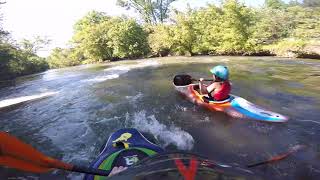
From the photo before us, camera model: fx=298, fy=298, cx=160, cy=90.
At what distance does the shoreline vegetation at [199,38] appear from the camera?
2242 centimetres

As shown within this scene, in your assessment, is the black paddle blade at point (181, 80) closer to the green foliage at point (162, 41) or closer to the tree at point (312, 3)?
the green foliage at point (162, 41)

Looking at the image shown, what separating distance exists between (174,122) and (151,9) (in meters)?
41.7

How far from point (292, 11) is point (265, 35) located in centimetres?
1221

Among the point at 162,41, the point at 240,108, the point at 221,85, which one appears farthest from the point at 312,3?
the point at 240,108

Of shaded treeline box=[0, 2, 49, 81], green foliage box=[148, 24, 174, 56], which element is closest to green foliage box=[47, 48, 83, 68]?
shaded treeline box=[0, 2, 49, 81]

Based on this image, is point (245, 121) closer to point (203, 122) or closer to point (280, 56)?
point (203, 122)

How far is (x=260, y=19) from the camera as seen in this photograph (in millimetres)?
35781

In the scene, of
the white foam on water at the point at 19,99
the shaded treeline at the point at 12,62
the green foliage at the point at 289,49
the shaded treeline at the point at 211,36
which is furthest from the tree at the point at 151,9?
the white foam on water at the point at 19,99

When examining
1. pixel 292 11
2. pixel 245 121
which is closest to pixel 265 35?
pixel 292 11

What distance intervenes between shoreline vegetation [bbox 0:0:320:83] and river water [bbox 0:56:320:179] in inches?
373

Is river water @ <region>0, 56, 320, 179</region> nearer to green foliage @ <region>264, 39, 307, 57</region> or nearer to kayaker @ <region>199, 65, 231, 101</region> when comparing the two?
kayaker @ <region>199, 65, 231, 101</region>

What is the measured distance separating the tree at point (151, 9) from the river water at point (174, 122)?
1415 inches

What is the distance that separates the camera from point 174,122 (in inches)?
302

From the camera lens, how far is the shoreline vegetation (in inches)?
883
